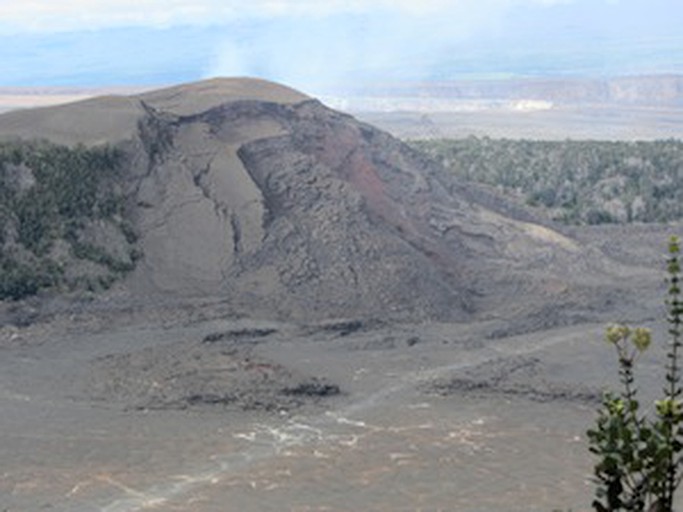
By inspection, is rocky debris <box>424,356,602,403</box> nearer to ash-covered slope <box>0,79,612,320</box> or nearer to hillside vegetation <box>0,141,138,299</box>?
ash-covered slope <box>0,79,612,320</box>

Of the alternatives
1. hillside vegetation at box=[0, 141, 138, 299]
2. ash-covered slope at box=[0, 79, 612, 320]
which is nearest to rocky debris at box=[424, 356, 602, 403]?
ash-covered slope at box=[0, 79, 612, 320]

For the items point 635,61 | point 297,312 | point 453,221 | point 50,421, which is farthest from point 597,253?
point 635,61

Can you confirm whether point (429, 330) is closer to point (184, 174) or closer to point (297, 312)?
point (297, 312)

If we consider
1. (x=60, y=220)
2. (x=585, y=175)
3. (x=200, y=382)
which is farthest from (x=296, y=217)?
(x=585, y=175)

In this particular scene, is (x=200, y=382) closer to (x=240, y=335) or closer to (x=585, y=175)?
(x=240, y=335)

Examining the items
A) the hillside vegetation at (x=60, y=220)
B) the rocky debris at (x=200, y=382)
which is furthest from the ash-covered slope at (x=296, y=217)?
the rocky debris at (x=200, y=382)
